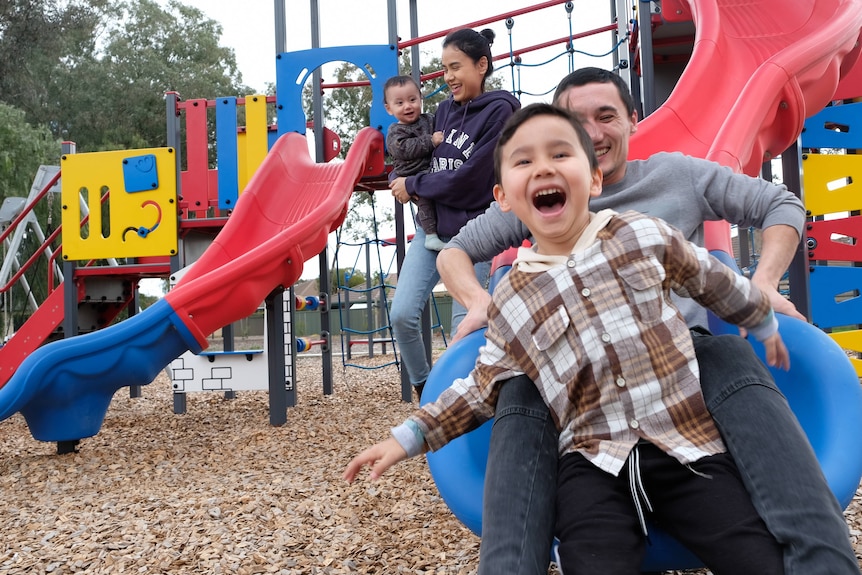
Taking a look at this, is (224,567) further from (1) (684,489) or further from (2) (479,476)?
(1) (684,489)

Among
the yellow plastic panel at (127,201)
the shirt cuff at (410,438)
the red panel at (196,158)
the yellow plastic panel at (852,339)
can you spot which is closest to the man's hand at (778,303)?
the shirt cuff at (410,438)

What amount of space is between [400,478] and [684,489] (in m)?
1.87

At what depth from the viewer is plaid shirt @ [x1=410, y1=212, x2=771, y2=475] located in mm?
1308

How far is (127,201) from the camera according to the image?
4887 mm

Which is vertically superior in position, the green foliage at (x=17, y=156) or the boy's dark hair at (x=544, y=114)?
the green foliage at (x=17, y=156)

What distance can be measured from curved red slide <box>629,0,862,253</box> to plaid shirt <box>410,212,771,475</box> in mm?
1357

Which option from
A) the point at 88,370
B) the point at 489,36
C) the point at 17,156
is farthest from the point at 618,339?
the point at 17,156

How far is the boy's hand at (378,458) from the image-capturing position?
1.31 meters

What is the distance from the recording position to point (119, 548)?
232 centimetres

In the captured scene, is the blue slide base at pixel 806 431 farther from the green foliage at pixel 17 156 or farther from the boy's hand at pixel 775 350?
the green foliage at pixel 17 156

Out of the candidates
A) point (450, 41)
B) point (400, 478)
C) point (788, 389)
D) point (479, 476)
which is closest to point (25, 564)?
point (400, 478)

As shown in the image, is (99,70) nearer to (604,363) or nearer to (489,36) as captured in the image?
(489,36)

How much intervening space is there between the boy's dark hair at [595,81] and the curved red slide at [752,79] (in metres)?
0.87

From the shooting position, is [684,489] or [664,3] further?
[664,3]
